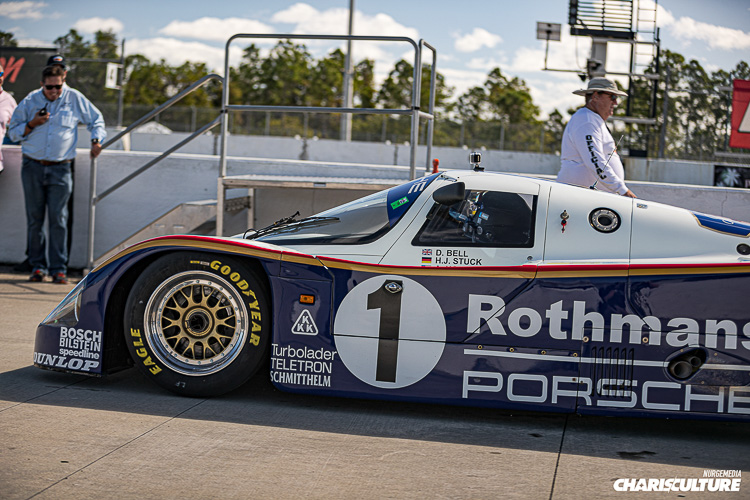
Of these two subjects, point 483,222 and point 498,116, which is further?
point 498,116

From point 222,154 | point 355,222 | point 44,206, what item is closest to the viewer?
point 355,222

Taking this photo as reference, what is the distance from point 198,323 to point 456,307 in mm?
1343

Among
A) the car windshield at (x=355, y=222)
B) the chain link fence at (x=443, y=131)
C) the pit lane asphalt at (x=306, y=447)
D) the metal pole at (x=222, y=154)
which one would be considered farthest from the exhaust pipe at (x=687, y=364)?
the chain link fence at (x=443, y=131)

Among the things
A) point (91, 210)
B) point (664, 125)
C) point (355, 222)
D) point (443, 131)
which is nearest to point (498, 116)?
Result: point (443, 131)

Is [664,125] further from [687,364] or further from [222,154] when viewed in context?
[687,364]

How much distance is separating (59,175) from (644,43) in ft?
54.4

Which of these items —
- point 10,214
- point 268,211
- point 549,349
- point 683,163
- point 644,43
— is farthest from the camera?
point 683,163

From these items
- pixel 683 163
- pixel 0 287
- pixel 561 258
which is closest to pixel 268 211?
pixel 0 287

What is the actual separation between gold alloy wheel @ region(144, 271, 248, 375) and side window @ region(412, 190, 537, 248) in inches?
40.4

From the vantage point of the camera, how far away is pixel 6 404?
423 centimetres

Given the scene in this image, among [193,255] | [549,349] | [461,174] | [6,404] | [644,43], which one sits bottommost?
[6,404]

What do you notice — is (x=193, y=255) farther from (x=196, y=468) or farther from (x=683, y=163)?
(x=683, y=163)

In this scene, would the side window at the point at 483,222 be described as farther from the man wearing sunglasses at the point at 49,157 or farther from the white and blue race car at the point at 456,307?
the man wearing sunglasses at the point at 49,157

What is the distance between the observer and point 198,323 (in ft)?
14.4
